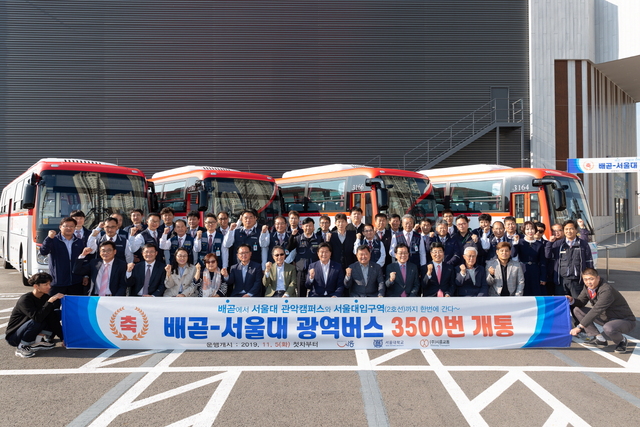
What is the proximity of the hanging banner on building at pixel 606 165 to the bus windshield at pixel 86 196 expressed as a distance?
730 inches

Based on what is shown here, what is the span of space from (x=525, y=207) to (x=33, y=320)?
39.0ft

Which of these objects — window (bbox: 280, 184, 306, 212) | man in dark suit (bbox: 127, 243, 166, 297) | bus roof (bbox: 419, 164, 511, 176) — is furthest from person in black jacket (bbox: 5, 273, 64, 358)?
bus roof (bbox: 419, 164, 511, 176)

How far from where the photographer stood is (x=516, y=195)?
1346 centimetres

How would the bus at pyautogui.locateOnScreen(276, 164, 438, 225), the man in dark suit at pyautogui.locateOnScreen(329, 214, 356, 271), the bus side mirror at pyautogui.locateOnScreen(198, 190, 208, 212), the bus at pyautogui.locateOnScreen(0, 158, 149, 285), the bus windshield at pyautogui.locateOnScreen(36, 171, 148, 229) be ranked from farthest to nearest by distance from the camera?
1. the bus at pyautogui.locateOnScreen(276, 164, 438, 225)
2. the bus side mirror at pyautogui.locateOnScreen(198, 190, 208, 212)
3. the bus windshield at pyautogui.locateOnScreen(36, 171, 148, 229)
4. the bus at pyautogui.locateOnScreen(0, 158, 149, 285)
5. the man in dark suit at pyautogui.locateOnScreen(329, 214, 356, 271)

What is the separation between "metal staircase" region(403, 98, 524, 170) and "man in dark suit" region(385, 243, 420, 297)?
646 inches

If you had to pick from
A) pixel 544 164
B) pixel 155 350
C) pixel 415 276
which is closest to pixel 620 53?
pixel 544 164

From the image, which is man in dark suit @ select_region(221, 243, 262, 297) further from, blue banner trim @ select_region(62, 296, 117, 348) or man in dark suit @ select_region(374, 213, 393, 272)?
man in dark suit @ select_region(374, 213, 393, 272)

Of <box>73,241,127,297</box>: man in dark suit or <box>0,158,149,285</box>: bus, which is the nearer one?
<box>73,241,127,297</box>: man in dark suit

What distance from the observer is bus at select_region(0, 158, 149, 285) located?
9594 millimetres

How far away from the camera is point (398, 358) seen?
18.9 ft

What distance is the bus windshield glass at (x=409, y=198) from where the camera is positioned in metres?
13.2

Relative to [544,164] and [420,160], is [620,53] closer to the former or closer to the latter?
[544,164]

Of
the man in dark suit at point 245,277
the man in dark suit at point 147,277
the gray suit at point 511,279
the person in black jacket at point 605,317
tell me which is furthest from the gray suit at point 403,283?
the man in dark suit at point 147,277

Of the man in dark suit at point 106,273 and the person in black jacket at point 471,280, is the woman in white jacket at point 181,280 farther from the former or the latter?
the person in black jacket at point 471,280
